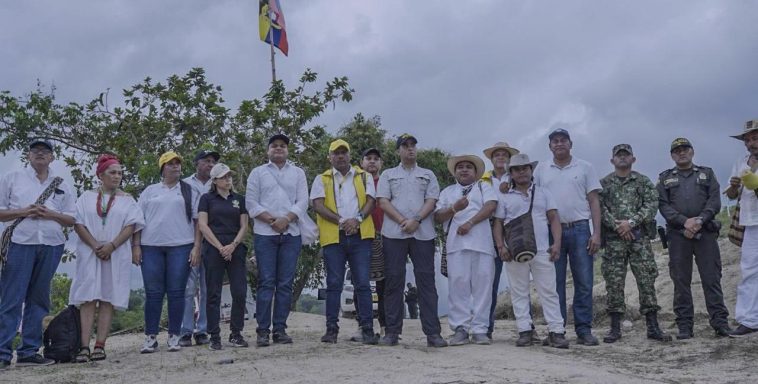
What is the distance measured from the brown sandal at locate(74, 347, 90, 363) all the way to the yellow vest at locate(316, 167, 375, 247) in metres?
2.41

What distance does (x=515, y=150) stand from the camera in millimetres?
7801

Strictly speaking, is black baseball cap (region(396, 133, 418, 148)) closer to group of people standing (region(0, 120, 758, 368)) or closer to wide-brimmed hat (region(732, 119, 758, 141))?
group of people standing (region(0, 120, 758, 368))

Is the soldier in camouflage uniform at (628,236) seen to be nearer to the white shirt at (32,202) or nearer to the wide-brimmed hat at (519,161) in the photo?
the wide-brimmed hat at (519,161)

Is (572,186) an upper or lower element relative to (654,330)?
upper

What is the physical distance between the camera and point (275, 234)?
23.5 feet

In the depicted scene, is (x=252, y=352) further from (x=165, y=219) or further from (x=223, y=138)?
(x=223, y=138)

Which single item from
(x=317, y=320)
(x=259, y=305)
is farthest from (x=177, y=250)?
(x=317, y=320)

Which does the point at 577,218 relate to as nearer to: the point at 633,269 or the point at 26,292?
the point at 633,269

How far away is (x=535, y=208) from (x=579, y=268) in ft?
2.54

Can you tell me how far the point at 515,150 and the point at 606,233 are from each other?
50.3 inches

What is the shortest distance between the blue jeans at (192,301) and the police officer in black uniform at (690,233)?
16.2ft

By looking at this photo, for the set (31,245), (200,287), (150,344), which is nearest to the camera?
(31,245)

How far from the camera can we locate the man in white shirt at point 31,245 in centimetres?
652

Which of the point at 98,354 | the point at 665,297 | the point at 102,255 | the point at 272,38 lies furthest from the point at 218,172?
the point at 272,38
